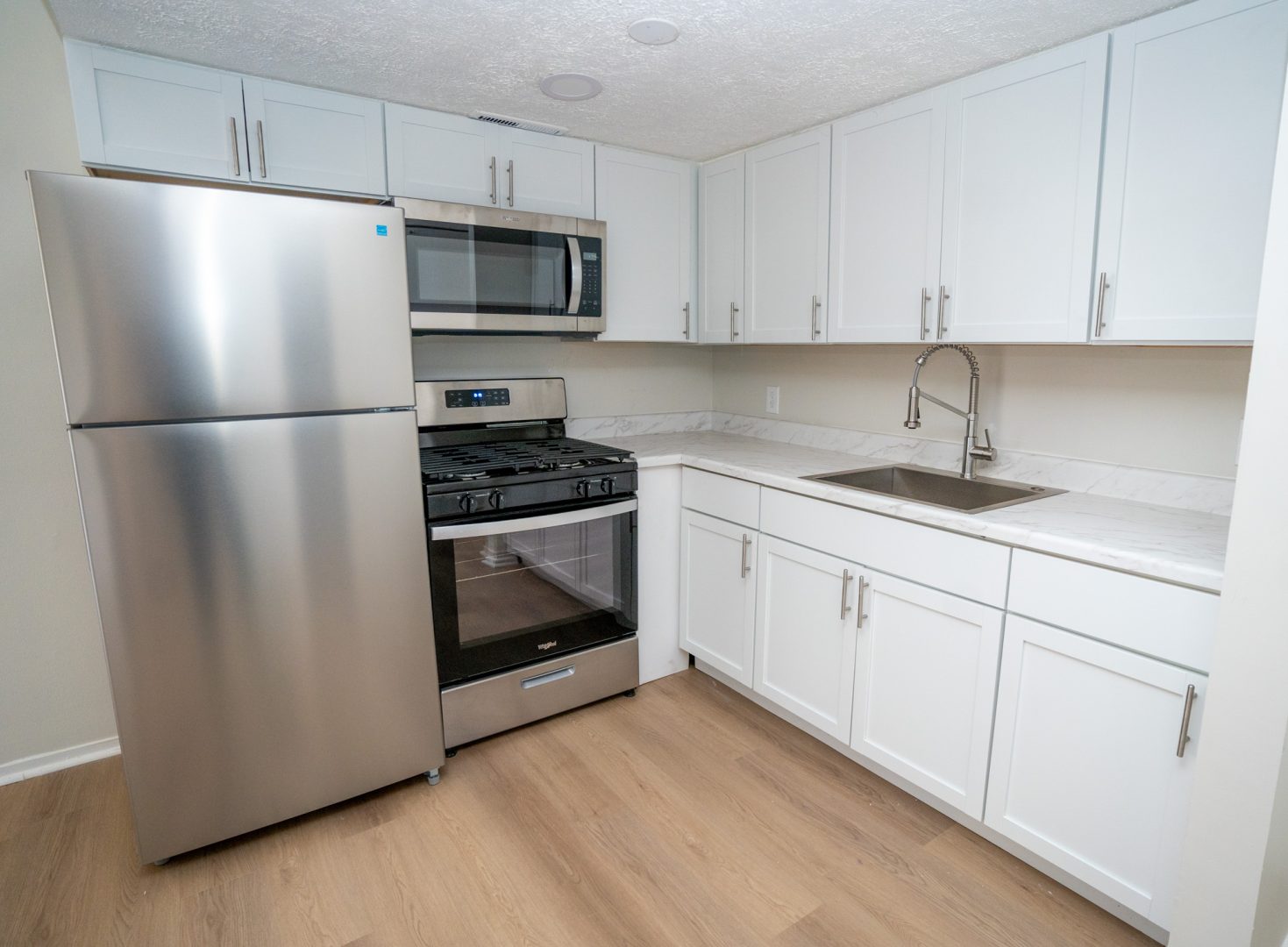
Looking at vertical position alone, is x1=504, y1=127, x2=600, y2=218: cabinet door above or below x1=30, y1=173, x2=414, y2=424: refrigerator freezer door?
above

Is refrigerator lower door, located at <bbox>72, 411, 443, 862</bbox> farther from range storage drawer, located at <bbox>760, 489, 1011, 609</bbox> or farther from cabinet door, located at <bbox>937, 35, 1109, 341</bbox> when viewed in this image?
cabinet door, located at <bbox>937, 35, 1109, 341</bbox>

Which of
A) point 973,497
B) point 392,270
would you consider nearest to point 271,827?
point 392,270

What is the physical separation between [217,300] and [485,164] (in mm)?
1139

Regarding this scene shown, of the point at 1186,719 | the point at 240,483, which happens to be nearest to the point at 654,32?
the point at 240,483

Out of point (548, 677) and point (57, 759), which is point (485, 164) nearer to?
point (548, 677)

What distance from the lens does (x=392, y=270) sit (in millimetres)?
1892

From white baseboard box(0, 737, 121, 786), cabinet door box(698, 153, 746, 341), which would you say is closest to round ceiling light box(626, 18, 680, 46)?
cabinet door box(698, 153, 746, 341)

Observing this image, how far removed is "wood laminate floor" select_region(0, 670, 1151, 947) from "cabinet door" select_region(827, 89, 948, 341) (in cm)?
149

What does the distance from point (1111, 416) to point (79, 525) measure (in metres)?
3.22

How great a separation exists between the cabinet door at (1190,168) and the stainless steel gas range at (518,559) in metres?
1.57

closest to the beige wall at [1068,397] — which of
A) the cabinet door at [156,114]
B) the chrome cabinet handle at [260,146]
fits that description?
the chrome cabinet handle at [260,146]

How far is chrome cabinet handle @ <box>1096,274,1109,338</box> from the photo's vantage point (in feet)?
5.70

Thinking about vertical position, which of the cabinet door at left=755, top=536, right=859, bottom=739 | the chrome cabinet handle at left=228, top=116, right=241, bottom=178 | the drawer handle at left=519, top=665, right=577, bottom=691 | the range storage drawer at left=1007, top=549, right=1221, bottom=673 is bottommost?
the drawer handle at left=519, top=665, right=577, bottom=691

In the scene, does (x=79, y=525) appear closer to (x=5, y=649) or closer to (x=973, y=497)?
(x=5, y=649)
